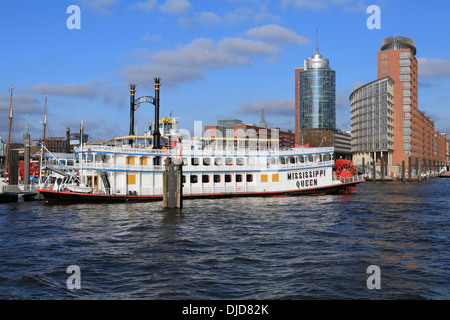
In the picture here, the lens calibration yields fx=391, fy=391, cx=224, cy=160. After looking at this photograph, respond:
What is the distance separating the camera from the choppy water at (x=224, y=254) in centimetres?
1580

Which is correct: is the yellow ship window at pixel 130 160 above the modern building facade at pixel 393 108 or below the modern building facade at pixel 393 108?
below

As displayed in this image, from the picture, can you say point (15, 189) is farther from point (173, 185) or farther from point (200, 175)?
point (173, 185)

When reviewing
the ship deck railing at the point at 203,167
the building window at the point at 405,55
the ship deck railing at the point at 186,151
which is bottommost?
the ship deck railing at the point at 203,167

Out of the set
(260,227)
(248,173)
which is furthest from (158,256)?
(248,173)

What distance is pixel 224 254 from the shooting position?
70.5ft

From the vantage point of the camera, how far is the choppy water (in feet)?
51.9

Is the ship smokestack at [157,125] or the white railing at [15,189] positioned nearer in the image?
the white railing at [15,189]

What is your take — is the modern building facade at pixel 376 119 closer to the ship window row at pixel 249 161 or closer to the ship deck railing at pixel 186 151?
the ship window row at pixel 249 161

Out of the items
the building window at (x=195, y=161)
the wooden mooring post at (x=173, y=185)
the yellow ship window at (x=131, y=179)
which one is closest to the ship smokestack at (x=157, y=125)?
the building window at (x=195, y=161)

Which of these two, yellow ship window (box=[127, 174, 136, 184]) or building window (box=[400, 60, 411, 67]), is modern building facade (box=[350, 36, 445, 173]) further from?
yellow ship window (box=[127, 174, 136, 184])

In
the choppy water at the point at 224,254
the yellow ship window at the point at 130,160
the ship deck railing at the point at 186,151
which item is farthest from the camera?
the yellow ship window at the point at 130,160

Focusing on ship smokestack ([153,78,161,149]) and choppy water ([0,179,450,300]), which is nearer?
choppy water ([0,179,450,300])

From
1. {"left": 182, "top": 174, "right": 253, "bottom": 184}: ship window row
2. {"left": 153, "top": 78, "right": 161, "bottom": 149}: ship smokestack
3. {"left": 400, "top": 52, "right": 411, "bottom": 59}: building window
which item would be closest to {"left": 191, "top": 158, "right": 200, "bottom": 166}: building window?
{"left": 182, "top": 174, "right": 253, "bottom": 184}: ship window row

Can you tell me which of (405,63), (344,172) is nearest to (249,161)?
(344,172)
